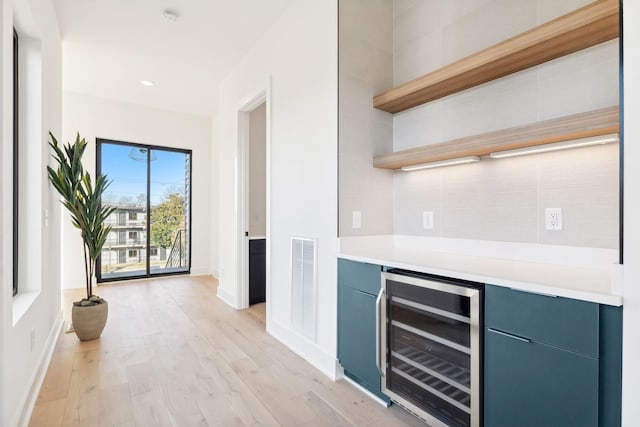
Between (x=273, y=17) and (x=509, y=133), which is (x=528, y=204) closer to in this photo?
(x=509, y=133)

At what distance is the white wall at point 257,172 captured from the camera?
14.6ft

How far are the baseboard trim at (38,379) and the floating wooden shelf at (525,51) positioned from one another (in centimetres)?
292

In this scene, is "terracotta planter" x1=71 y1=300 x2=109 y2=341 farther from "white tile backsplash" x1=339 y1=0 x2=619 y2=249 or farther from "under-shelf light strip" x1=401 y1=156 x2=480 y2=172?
"under-shelf light strip" x1=401 y1=156 x2=480 y2=172

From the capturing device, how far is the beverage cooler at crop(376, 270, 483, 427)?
152 cm

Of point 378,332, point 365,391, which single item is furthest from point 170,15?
point 365,391

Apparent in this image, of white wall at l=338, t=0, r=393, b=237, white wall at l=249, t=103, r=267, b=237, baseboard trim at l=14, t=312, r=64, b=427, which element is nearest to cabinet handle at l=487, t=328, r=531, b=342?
white wall at l=338, t=0, r=393, b=237

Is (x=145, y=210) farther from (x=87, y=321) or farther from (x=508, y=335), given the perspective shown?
(x=508, y=335)

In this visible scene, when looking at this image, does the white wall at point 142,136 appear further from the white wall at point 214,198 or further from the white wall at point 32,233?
the white wall at point 32,233

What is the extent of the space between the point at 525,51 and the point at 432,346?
1.57 meters

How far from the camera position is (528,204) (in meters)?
1.87

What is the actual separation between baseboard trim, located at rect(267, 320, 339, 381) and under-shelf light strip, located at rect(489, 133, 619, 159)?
1.72 metres

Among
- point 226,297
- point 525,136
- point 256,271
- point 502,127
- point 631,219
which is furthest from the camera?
point 226,297

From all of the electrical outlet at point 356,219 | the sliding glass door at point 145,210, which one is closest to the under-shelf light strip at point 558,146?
the electrical outlet at point 356,219

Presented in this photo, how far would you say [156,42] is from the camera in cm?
356
